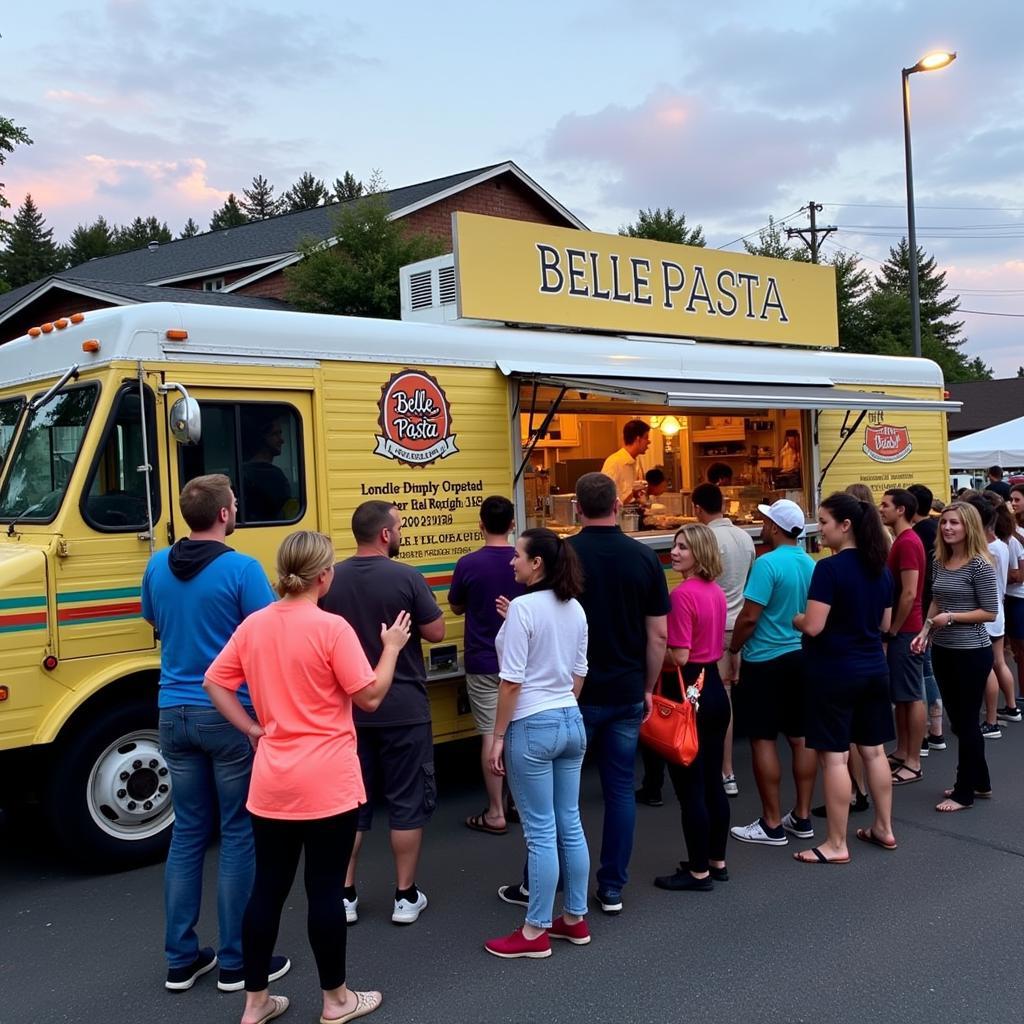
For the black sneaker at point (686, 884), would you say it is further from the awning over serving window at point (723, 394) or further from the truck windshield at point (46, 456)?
the truck windshield at point (46, 456)

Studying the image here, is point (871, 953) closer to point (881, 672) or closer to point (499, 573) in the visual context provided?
point (881, 672)

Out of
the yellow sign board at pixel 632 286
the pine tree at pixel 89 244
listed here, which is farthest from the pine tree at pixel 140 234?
the yellow sign board at pixel 632 286

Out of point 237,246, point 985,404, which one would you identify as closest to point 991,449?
point 237,246

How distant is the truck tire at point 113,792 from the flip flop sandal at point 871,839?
12.2 feet

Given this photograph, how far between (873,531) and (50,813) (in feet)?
14.2

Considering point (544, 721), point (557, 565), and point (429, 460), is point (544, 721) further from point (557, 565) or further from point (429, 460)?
point (429, 460)

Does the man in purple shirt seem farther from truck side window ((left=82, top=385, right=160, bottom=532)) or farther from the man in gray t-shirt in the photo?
truck side window ((left=82, top=385, right=160, bottom=532))

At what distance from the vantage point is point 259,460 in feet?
18.5

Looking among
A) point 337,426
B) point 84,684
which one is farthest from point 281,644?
point 337,426

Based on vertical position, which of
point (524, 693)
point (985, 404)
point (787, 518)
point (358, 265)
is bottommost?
point (524, 693)

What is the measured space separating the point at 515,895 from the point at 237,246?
2435 cm

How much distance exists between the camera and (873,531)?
16.7 feet

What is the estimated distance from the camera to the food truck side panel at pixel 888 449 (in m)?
8.94

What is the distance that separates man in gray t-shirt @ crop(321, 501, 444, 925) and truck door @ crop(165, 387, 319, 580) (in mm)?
1064
